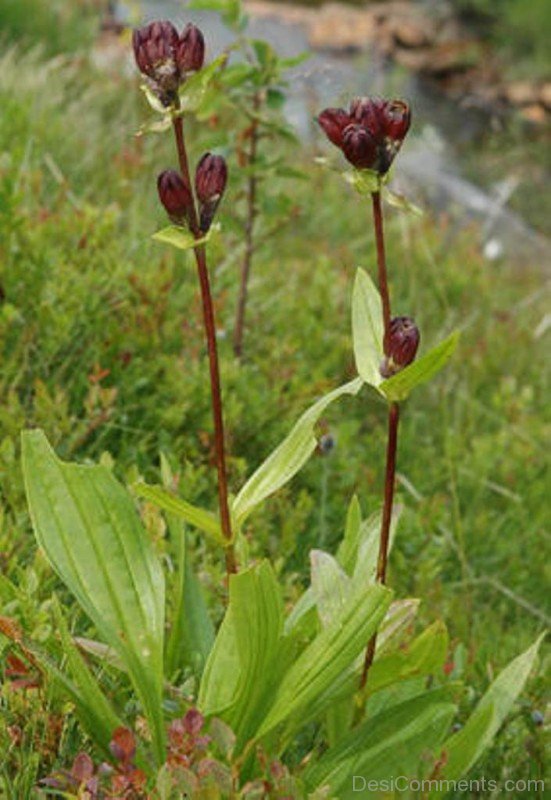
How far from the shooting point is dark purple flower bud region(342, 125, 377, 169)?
1.59m

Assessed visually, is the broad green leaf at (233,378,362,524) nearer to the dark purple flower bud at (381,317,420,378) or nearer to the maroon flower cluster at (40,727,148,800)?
the dark purple flower bud at (381,317,420,378)

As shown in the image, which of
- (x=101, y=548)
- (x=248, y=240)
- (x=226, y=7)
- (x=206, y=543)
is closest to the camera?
(x=101, y=548)

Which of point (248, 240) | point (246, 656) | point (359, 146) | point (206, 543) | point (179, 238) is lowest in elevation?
point (206, 543)

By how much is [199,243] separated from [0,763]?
2.32 ft

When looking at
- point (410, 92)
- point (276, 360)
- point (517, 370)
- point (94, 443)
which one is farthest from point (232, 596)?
point (410, 92)

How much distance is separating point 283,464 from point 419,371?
9.1 inches

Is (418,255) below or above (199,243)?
below

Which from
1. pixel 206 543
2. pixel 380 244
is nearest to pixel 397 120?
pixel 380 244

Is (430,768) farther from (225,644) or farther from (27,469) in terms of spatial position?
(27,469)

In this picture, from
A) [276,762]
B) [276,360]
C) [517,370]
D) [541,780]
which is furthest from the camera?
[517,370]

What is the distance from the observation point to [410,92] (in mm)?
10430

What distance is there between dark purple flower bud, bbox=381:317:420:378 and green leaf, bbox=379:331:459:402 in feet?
0.10

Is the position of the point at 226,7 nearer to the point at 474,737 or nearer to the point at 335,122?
the point at 335,122

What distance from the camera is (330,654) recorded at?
1.69m
